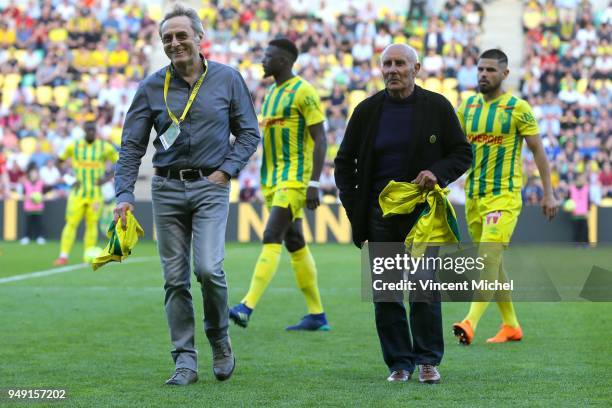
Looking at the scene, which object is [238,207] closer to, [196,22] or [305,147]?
[305,147]

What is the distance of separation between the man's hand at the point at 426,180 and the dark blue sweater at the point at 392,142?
0.18m

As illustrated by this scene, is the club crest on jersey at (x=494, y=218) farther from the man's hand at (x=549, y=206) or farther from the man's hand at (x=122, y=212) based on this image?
the man's hand at (x=122, y=212)

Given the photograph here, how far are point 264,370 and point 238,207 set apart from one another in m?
17.3

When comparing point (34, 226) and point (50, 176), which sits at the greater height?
point (50, 176)

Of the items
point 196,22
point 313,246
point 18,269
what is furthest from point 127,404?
point 313,246

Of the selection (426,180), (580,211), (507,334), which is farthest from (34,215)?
(426,180)

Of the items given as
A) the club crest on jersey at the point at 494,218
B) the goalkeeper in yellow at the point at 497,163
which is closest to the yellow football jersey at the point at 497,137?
the goalkeeper in yellow at the point at 497,163

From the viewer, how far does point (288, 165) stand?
10.1 metres

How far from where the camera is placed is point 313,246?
23.5 meters

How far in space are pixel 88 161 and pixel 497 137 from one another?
982 cm

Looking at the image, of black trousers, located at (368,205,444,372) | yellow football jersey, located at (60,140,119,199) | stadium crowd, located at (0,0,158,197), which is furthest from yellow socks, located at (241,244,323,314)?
stadium crowd, located at (0,0,158,197)

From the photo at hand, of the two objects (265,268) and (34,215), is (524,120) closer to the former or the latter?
(265,268)

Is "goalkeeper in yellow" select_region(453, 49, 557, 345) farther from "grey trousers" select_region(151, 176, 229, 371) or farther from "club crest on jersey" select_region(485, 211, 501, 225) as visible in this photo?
"grey trousers" select_region(151, 176, 229, 371)

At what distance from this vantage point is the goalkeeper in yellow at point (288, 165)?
9.98 meters
